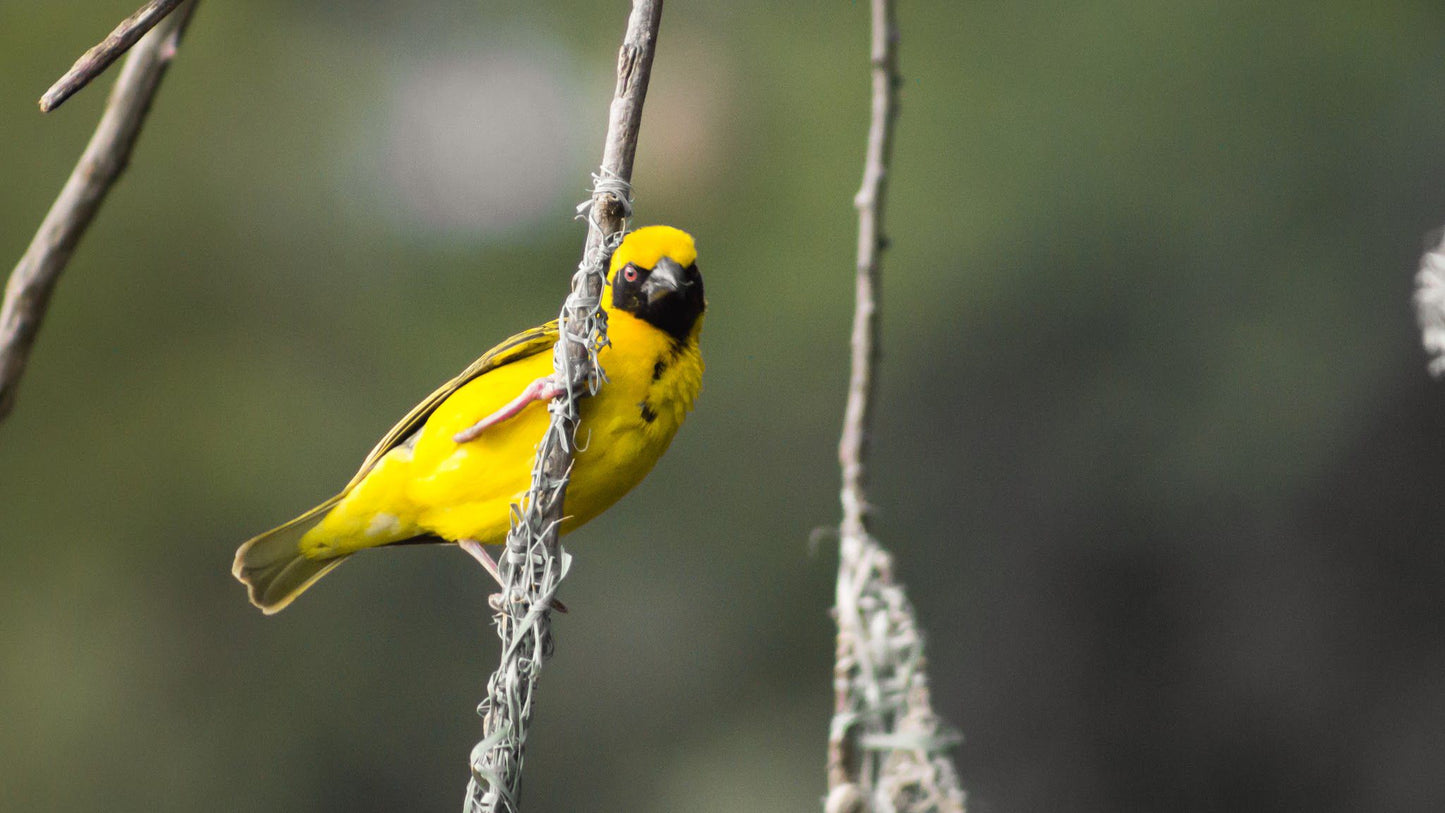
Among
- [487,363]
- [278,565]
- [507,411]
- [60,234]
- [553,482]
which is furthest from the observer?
[278,565]

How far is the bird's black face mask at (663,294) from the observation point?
7.18 feet

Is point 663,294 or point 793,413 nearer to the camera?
point 663,294

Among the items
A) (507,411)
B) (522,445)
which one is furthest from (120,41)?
(522,445)

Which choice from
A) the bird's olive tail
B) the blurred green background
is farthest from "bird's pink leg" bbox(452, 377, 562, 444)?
the blurred green background

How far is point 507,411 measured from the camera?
2.00 meters

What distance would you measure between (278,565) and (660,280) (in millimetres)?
963

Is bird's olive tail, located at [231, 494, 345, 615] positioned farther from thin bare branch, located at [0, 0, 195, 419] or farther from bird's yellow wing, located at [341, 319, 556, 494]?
thin bare branch, located at [0, 0, 195, 419]

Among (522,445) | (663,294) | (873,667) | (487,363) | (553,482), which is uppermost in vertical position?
(663,294)

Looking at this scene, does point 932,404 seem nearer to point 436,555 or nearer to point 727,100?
point 727,100

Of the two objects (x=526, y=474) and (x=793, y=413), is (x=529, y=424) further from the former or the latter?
(x=793, y=413)

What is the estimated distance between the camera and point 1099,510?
17.9 ft

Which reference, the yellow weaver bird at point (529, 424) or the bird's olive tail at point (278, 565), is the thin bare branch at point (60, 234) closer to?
the yellow weaver bird at point (529, 424)

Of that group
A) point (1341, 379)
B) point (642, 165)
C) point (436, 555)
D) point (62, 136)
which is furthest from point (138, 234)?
point (1341, 379)

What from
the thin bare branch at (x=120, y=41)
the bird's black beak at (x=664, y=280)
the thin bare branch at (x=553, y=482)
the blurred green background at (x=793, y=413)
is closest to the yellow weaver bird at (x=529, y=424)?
the bird's black beak at (x=664, y=280)
